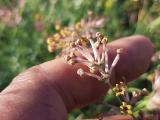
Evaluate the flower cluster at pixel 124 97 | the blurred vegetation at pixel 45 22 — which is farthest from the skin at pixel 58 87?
the blurred vegetation at pixel 45 22

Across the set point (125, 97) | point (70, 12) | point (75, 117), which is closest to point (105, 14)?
Result: point (70, 12)

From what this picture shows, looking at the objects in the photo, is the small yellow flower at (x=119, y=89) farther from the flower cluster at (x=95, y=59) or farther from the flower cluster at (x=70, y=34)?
the flower cluster at (x=70, y=34)

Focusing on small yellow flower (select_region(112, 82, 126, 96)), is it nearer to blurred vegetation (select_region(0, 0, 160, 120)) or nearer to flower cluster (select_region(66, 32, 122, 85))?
flower cluster (select_region(66, 32, 122, 85))

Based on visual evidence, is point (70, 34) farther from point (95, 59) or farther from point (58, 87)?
point (95, 59)

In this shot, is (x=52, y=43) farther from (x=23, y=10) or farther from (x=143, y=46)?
(x=23, y=10)

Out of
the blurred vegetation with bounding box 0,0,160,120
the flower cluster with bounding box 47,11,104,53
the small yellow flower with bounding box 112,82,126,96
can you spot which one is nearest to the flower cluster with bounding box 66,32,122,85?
the small yellow flower with bounding box 112,82,126,96

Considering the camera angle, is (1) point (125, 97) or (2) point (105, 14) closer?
(1) point (125, 97)

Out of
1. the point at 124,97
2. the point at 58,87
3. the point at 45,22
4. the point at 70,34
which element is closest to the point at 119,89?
the point at 124,97
